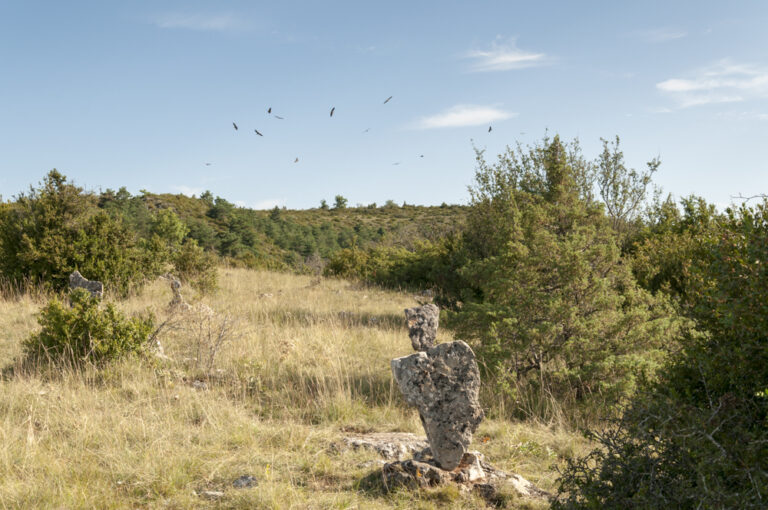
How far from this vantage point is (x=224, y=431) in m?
4.41

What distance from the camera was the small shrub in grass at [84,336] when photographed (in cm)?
607

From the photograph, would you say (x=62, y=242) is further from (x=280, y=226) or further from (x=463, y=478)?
(x=280, y=226)

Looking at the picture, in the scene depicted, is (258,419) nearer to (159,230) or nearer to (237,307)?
(237,307)

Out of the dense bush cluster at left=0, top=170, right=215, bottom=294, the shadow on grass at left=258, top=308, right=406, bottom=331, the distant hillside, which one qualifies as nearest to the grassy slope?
the shadow on grass at left=258, top=308, right=406, bottom=331

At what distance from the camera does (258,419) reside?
16.1ft

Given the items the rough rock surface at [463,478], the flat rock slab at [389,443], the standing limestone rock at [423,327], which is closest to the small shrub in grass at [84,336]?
the flat rock slab at [389,443]

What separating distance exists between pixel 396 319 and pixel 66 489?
25.2ft

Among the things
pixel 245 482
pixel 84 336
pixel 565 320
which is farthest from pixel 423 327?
pixel 84 336

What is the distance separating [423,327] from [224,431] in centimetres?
333

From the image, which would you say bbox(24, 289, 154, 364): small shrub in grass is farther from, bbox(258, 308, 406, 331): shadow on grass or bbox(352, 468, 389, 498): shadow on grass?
bbox(352, 468, 389, 498): shadow on grass

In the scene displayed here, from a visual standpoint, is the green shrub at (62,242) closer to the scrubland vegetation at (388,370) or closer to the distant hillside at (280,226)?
the scrubland vegetation at (388,370)

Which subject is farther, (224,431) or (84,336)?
(84,336)

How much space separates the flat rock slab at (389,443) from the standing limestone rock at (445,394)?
605 mm

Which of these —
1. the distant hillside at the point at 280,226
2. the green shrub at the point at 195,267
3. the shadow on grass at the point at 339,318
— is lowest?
the shadow on grass at the point at 339,318
